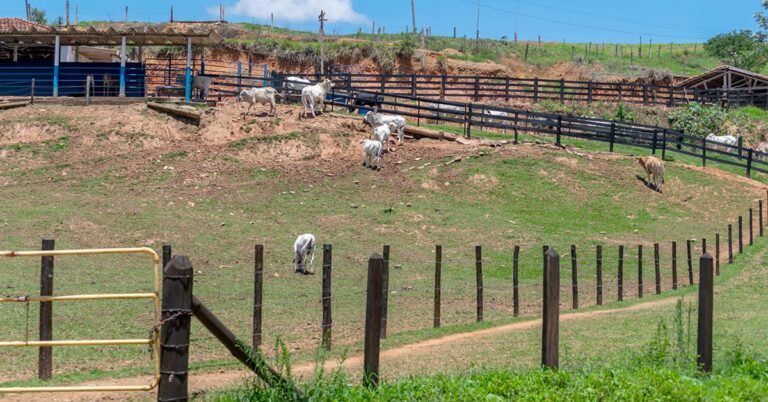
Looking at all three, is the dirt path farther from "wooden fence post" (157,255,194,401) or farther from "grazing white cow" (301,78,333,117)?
"grazing white cow" (301,78,333,117)

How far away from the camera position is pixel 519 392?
841 cm

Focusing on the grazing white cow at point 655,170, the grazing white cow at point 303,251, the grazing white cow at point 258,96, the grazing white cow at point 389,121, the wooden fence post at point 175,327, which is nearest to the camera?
the wooden fence post at point 175,327

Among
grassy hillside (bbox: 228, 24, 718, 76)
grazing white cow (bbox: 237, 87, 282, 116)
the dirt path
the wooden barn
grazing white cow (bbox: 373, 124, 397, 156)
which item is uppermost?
grassy hillside (bbox: 228, 24, 718, 76)

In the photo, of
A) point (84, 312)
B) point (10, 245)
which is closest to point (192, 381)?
point (84, 312)

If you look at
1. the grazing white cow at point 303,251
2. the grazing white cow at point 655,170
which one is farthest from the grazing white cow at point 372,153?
the grazing white cow at point 303,251

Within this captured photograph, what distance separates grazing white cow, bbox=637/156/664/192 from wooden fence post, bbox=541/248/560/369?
2345 centimetres

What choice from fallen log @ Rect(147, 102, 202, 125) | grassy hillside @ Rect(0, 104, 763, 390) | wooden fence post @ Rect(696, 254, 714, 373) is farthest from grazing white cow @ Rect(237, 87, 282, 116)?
wooden fence post @ Rect(696, 254, 714, 373)

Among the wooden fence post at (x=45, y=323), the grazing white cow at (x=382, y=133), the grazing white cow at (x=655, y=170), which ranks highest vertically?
the grazing white cow at (x=382, y=133)

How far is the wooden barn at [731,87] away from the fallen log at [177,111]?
93.3 ft

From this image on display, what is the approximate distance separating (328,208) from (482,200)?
5.10 metres

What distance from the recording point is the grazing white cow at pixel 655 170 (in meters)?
31.1

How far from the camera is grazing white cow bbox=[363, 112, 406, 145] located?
3278 centimetres

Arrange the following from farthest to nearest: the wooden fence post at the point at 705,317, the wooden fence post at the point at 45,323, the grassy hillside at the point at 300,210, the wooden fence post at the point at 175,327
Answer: the grassy hillside at the point at 300,210 → the wooden fence post at the point at 45,323 → the wooden fence post at the point at 705,317 → the wooden fence post at the point at 175,327

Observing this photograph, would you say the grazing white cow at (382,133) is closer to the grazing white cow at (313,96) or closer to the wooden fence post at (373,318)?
the grazing white cow at (313,96)
